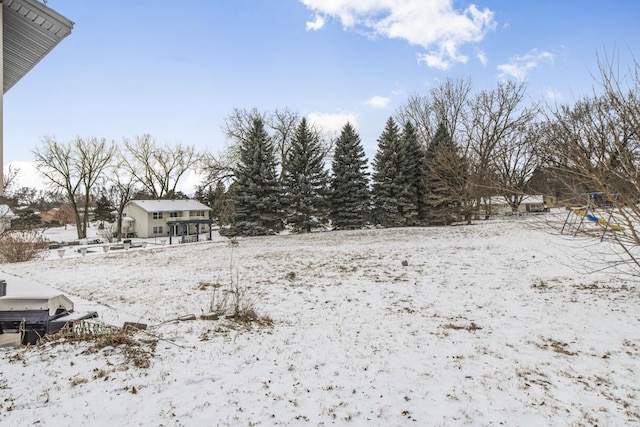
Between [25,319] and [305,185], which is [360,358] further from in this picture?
[305,185]

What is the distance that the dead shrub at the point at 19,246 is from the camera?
16734 millimetres

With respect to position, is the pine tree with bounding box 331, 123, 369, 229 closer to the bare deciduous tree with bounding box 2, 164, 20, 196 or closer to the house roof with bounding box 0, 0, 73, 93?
the bare deciduous tree with bounding box 2, 164, 20, 196

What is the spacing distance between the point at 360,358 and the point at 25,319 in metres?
5.20

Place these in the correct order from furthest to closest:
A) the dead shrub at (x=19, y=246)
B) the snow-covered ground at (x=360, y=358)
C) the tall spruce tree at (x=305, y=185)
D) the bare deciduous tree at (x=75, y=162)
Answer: the bare deciduous tree at (x=75, y=162)
the tall spruce tree at (x=305, y=185)
the dead shrub at (x=19, y=246)
the snow-covered ground at (x=360, y=358)

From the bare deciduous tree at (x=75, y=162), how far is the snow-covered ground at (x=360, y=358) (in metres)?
37.0

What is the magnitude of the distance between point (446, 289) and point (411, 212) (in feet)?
60.8

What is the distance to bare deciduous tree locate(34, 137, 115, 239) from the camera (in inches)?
1473

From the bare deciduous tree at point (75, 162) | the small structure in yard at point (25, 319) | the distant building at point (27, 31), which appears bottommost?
the small structure in yard at point (25, 319)

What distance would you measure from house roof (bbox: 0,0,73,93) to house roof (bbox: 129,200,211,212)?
113 feet

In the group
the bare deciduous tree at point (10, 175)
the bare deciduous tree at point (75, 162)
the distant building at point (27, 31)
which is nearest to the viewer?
the distant building at point (27, 31)

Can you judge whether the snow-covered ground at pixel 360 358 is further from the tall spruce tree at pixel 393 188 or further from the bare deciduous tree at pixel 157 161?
the bare deciduous tree at pixel 157 161

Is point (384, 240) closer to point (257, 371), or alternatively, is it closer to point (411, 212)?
point (411, 212)

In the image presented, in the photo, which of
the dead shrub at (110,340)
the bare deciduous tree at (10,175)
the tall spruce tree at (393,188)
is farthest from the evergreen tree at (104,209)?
the dead shrub at (110,340)

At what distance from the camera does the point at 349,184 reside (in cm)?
2605
